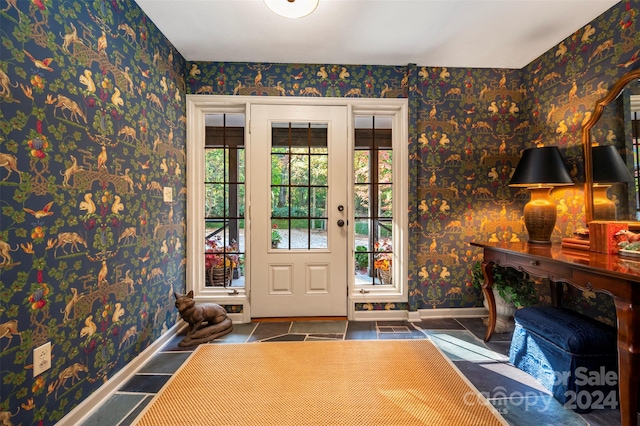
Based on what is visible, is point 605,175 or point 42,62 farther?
point 605,175

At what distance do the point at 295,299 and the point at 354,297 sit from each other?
1.92 ft

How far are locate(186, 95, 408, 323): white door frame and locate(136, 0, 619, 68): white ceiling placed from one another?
1.25ft

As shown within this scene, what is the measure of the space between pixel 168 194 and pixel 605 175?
336 cm

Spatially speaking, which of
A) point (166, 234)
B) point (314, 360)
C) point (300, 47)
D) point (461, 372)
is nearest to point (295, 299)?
point (314, 360)

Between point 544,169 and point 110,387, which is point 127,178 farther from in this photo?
point 544,169

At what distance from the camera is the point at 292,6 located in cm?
178

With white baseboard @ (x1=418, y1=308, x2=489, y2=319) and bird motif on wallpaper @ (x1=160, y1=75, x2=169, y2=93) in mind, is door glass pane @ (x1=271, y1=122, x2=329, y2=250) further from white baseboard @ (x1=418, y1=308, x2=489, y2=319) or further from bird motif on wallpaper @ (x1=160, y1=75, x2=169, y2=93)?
white baseboard @ (x1=418, y1=308, x2=489, y2=319)

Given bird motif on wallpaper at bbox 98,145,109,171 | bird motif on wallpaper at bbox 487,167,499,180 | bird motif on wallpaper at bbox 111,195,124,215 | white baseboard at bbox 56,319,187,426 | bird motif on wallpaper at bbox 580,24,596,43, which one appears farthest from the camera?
bird motif on wallpaper at bbox 487,167,499,180

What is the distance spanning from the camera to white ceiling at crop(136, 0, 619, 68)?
2.01 m

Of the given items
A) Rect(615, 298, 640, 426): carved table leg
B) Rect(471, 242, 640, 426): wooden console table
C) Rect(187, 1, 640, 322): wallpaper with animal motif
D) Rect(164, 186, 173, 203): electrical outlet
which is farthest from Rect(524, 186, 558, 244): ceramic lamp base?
Rect(164, 186, 173, 203): electrical outlet

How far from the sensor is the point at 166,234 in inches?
93.5

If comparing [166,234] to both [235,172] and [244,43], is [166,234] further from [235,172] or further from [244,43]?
[244,43]

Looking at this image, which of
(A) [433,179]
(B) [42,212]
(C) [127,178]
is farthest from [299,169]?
(B) [42,212]

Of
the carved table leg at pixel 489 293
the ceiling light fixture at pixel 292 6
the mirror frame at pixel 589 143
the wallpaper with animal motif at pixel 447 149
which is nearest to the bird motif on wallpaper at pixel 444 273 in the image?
the wallpaper with animal motif at pixel 447 149
